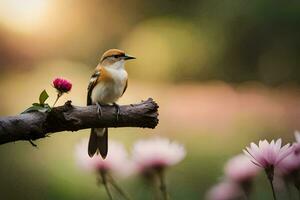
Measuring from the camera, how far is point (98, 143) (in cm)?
68

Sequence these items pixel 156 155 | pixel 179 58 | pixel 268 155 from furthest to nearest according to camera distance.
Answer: pixel 179 58, pixel 156 155, pixel 268 155

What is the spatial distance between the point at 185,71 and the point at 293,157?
5.26 feet

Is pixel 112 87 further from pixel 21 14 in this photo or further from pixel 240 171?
pixel 21 14

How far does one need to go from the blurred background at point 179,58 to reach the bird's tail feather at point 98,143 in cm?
98

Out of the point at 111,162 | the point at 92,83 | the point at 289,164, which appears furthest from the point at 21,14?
the point at 289,164

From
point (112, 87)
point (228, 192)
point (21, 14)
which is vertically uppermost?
point (21, 14)

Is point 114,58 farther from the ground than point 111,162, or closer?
farther from the ground

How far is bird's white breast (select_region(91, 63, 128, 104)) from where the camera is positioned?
729 mm

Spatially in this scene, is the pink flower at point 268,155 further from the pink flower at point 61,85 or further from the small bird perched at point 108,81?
the small bird perched at point 108,81

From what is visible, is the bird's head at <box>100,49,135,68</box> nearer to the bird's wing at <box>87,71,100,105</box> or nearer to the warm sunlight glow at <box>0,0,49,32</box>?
the bird's wing at <box>87,71,100,105</box>

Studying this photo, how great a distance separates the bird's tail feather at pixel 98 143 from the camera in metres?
0.66

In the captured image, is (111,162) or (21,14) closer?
(111,162)

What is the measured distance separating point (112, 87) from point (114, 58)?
3cm

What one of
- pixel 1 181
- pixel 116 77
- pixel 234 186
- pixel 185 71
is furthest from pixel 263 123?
pixel 234 186
